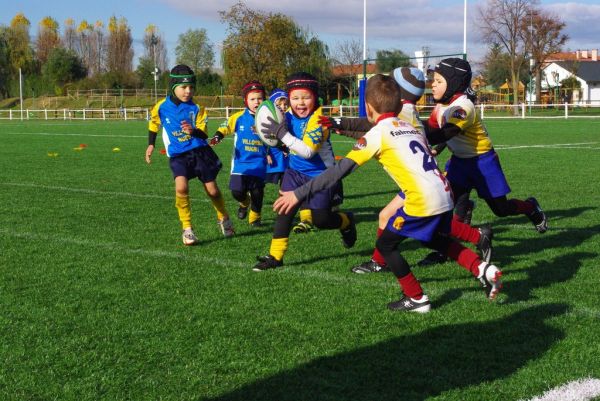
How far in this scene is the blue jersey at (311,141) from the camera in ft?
→ 22.1

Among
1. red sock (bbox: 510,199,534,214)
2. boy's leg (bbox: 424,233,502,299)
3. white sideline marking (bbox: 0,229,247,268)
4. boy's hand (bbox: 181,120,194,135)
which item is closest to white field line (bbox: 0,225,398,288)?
white sideline marking (bbox: 0,229,247,268)

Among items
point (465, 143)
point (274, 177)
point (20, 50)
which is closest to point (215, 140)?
point (274, 177)

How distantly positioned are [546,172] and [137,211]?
7662 mm

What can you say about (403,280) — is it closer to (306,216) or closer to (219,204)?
(219,204)

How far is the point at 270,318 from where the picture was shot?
5.05 metres

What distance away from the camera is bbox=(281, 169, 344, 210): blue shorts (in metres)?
6.94

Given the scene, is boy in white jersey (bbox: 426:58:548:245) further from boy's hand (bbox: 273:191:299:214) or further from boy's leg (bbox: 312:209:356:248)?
boy's hand (bbox: 273:191:299:214)

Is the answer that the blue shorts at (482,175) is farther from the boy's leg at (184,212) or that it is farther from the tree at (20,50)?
the tree at (20,50)

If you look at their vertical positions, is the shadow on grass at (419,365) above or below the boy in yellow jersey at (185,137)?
below

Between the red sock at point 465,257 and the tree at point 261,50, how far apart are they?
178ft

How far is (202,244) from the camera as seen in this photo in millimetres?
7777

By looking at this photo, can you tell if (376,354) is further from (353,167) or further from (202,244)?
(202,244)

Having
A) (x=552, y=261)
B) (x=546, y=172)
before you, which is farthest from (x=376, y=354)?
(x=546, y=172)

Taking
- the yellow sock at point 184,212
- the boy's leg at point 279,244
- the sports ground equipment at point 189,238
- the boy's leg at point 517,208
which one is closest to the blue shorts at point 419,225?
the boy's leg at point 279,244
